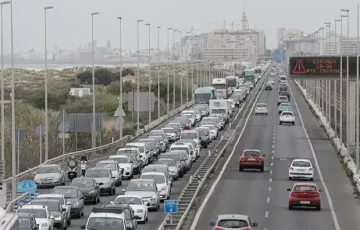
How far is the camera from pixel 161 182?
4619cm

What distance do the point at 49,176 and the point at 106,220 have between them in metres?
20.1

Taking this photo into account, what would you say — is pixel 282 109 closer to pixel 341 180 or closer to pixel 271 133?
pixel 271 133

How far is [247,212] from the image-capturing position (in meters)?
42.7

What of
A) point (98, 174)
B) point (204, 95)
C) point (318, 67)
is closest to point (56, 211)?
point (98, 174)

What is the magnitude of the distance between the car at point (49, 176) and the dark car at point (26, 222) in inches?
818

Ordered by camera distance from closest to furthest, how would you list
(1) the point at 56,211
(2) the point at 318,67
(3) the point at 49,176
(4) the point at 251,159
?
(1) the point at 56,211
(3) the point at 49,176
(4) the point at 251,159
(2) the point at 318,67

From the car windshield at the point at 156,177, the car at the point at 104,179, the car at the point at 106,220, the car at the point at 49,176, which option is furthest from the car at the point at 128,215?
the car at the point at 49,176

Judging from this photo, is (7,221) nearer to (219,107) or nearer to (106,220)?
(106,220)

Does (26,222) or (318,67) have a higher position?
(318,67)

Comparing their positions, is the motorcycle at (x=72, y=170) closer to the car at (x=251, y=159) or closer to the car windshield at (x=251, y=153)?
the car at (x=251, y=159)

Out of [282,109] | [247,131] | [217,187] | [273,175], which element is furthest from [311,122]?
[217,187]

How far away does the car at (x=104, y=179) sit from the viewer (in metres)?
47.9

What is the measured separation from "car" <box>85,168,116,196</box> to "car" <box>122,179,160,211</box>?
463cm

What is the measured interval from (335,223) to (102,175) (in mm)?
12388
